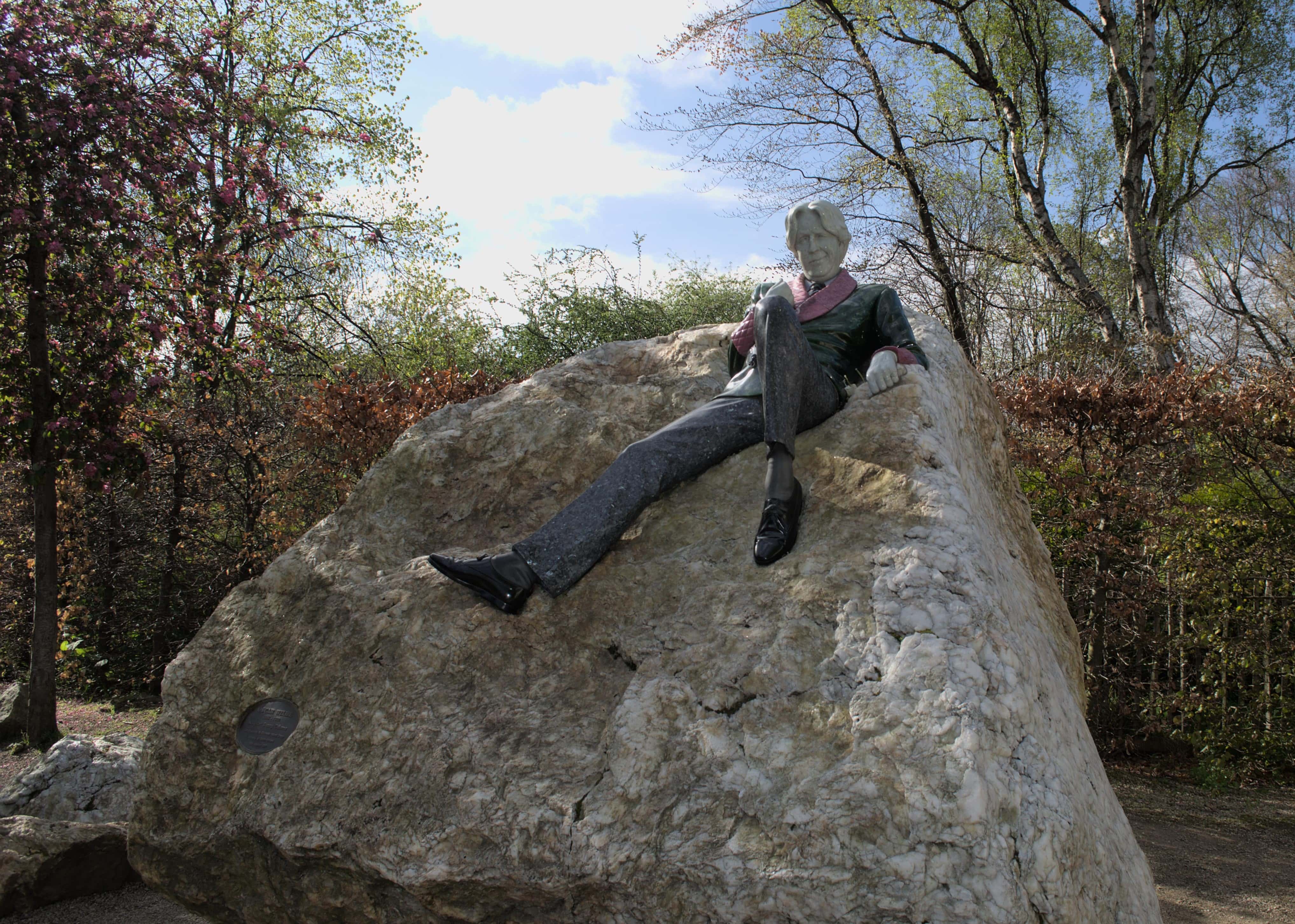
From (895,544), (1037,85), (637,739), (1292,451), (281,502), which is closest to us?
(637,739)

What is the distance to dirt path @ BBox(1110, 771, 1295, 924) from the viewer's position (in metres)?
4.06

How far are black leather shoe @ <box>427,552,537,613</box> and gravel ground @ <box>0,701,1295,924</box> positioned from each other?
1.57 metres

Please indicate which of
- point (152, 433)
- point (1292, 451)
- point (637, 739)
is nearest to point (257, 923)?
point (637, 739)

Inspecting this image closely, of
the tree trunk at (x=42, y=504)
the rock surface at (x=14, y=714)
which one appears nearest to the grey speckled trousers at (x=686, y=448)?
the tree trunk at (x=42, y=504)

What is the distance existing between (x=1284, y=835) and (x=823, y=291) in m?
4.64

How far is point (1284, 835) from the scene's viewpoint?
5.20m

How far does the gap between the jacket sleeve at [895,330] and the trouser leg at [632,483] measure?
0.64m

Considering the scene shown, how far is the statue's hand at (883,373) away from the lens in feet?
10.7

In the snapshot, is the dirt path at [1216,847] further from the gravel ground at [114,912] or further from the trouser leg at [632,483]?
the gravel ground at [114,912]

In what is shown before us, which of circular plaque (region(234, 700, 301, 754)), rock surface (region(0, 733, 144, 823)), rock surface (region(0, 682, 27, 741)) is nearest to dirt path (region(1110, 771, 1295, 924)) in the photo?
circular plaque (region(234, 700, 301, 754))

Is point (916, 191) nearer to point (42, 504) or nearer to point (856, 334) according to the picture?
point (856, 334)

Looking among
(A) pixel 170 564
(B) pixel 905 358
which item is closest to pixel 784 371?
(B) pixel 905 358

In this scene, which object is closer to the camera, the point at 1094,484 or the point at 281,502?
the point at 1094,484

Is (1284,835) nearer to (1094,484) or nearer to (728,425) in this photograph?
(1094,484)
